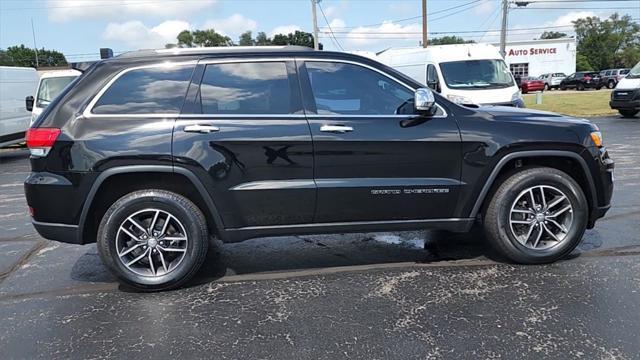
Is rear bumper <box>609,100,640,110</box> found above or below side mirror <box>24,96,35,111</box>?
below

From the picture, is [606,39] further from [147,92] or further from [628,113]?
[147,92]

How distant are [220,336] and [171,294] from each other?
0.88 meters

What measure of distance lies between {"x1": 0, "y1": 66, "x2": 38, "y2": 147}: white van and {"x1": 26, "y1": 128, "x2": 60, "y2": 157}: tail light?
11.5m

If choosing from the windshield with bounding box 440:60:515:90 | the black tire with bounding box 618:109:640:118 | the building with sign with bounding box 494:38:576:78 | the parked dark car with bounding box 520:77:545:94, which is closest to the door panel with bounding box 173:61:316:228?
the windshield with bounding box 440:60:515:90

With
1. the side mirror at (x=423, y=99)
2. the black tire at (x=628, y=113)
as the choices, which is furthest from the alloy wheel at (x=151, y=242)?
the black tire at (x=628, y=113)

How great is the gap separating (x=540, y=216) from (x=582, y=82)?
46938mm

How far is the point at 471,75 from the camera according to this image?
45.6 ft

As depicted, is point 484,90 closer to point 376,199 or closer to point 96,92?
point 376,199

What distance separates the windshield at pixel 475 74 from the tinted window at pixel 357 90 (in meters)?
9.85

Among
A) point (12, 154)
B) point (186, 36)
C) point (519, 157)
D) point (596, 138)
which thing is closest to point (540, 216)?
point (519, 157)

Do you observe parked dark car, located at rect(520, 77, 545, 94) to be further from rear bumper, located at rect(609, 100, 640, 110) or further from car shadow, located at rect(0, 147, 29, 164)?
car shadow, located at rect(0, 147, 29, 164)

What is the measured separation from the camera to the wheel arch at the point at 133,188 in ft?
12.9

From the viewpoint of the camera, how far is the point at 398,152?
4172 millimetres

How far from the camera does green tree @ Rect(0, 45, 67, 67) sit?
288ft
